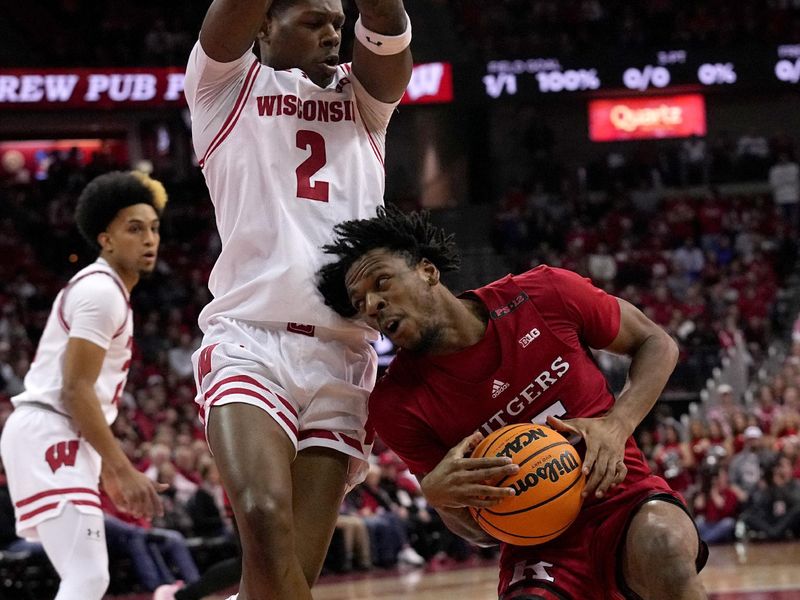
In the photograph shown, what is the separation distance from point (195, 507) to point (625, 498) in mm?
8590

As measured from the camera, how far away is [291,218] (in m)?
3.98

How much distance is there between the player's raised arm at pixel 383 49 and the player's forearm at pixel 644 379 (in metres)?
1.24

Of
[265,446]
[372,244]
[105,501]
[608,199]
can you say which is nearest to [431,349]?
[372,244]

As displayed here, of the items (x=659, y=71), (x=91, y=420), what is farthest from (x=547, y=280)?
(x=659, y=71)

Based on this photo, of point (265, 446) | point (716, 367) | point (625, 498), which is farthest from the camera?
point (716, 367)

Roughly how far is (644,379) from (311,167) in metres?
1.32

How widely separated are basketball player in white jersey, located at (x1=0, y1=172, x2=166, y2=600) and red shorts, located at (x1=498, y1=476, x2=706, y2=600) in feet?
6.49

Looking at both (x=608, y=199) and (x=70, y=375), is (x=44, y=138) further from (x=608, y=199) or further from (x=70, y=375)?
(x=70, y=375)

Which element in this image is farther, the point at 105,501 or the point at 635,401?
the point at 105,501

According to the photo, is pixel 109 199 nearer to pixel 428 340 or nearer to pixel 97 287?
pixel 97 287

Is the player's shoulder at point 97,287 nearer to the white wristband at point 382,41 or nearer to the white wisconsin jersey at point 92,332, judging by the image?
the white wisconsin jersey at point 92,332

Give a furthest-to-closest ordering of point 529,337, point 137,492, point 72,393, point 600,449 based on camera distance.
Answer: point 72,393 → point 137,492 → point 529,337 → point 600,449

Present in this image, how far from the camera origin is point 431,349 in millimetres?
3947

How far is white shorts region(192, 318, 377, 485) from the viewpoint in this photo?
3.77 metres
